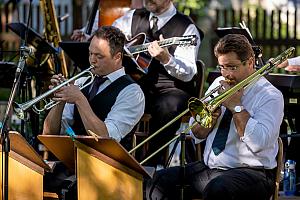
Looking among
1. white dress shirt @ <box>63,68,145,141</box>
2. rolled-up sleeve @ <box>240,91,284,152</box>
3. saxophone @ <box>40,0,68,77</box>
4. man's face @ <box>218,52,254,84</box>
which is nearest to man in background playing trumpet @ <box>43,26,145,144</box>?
white dress shirt @ <box>63,68,145,141</box>

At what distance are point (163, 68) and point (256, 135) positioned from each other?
2.31m

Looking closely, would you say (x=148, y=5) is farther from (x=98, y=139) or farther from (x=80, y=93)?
(x=98, y=139)

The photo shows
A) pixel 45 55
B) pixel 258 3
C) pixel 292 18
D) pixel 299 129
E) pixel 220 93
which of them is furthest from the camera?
pixel 258 3

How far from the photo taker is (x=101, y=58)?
700 centimetres

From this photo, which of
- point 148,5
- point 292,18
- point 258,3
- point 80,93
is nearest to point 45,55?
point 148,5

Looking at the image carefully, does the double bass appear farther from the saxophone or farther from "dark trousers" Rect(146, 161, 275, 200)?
"dark trousers" Rect(146, 161, 275, 200)

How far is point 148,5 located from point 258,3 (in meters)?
9.90

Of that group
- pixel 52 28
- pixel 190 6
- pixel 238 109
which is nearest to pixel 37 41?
pixel 52 28

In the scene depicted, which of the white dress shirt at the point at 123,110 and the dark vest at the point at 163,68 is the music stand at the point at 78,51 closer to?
the dark vest at the point at 163,68

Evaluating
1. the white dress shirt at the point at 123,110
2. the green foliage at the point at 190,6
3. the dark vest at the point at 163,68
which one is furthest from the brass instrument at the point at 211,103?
the green foliage at the point at 190,6

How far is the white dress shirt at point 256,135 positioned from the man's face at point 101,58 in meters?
1.00

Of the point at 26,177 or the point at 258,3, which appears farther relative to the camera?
the point at 258,3

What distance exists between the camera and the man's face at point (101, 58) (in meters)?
6.96

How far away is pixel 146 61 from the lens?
26.5 ft
